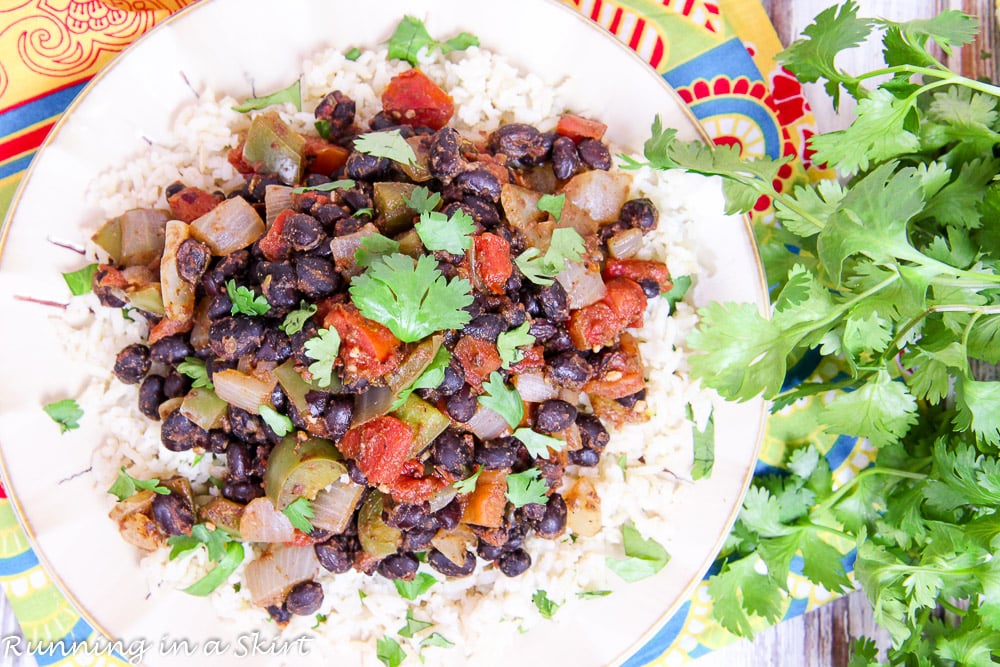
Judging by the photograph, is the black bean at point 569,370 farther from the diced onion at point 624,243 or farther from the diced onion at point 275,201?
the diced onion at point 275,201

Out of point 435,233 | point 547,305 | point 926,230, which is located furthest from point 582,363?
point 926,230

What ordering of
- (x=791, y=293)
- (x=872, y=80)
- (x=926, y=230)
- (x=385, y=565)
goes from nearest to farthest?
(x=791, y=293) < (x=385, y=565) < (x=926, y=230) < (x=872, y=80)

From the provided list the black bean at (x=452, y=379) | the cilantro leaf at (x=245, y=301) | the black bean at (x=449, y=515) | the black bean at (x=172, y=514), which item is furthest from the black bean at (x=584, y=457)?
the black bean at (x=172, y=514)

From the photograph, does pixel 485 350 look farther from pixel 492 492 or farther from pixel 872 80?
pixel 872 80

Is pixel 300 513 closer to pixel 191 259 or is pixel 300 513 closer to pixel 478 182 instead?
pixel 191 259

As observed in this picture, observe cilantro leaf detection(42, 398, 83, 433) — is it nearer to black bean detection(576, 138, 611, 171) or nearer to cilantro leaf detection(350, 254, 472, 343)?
cilantro leaf detection(350, 254, 472, 343)

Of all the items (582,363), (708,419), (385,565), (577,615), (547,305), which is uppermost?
(547,305)
